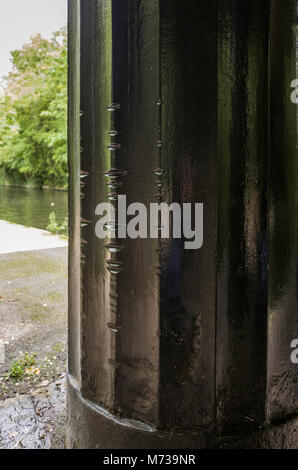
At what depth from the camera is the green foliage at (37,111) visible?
16.3m

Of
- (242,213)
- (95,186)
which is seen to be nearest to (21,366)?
(95,186)

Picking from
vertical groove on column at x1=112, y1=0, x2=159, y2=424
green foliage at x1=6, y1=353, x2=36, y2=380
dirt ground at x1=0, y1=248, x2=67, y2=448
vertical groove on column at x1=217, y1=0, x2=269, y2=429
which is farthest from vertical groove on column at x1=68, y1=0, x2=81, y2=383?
green foliage at x1=6, y1=353, x2=36, y2=380

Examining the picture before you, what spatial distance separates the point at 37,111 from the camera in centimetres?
2694

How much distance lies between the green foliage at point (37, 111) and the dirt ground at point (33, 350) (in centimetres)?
973

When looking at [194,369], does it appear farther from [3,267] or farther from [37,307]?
[3,267]

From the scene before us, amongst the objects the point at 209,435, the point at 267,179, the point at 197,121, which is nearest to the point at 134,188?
the point at 197,121

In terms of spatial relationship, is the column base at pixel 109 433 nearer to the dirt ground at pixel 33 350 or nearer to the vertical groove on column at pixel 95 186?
the vertical groove on column at pixel 95 186

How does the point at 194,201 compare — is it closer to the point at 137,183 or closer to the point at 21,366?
the point at 137,183

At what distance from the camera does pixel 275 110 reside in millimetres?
1707

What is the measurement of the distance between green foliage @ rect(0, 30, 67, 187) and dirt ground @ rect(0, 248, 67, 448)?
9725mm

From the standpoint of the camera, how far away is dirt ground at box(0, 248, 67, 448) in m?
2.62

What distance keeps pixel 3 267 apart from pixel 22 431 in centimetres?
438

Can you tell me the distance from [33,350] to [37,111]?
25.5 meters

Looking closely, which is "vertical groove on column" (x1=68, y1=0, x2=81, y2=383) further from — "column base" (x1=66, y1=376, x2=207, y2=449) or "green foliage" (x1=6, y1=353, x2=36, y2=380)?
"green foliage" (x1=6, y1=353, x2=36, y2=380)
